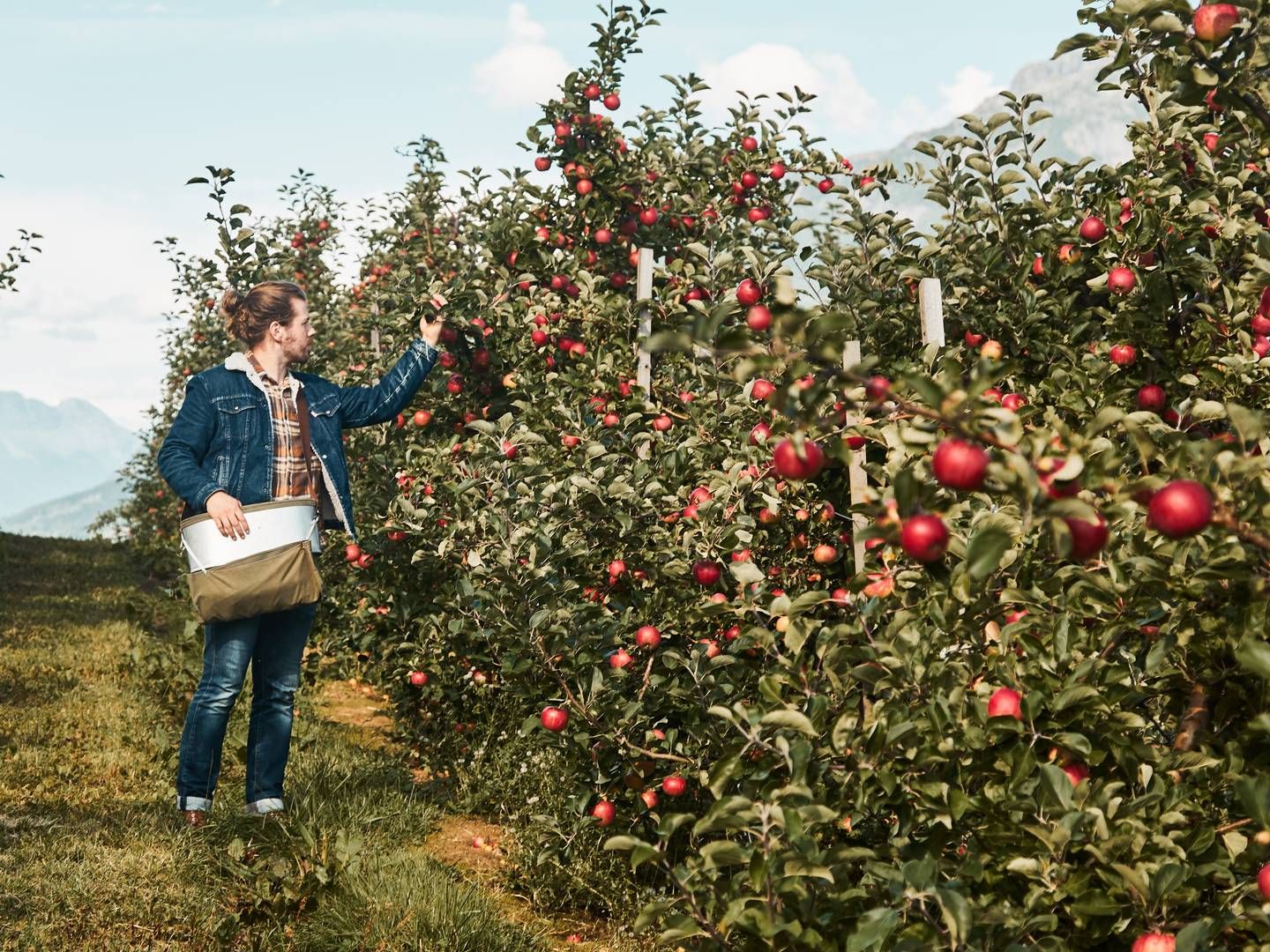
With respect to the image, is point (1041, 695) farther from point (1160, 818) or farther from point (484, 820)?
point (484, 820)

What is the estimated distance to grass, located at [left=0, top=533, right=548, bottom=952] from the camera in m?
3.17

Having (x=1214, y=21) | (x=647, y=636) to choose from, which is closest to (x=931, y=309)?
(x=647, y=636)

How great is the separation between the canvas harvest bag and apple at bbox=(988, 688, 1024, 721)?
7.71 ft

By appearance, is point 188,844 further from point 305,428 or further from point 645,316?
point 645,316

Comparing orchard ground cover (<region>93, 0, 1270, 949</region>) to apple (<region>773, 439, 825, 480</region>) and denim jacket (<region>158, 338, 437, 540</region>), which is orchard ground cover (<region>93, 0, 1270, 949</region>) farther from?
denim jacket (<region>158, 338, 437, 540</region>)

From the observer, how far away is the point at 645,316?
5504 mm

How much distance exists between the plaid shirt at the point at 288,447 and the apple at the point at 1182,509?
293 centimetres

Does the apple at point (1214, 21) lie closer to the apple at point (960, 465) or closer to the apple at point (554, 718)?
the apple at point (960, 465)

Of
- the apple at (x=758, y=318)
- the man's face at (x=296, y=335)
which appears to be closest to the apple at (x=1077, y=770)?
the apple at (x=758, y=318)

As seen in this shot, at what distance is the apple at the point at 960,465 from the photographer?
5.10ft

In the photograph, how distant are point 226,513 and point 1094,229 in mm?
3050

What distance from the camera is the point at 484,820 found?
446cm

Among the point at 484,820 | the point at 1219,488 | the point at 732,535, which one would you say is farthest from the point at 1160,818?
the point at 484,820

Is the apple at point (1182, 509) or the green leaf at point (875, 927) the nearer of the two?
the apple at point (1182, 509)
